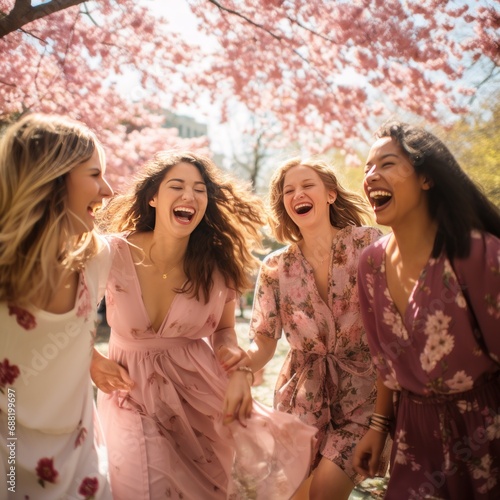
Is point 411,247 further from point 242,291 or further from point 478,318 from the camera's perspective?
point 242,291

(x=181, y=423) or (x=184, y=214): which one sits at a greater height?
(x=184, y=214)

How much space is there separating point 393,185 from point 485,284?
0.56 meters

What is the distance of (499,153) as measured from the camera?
6363 millimetres

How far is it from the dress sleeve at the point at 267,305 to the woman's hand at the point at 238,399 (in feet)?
2.08

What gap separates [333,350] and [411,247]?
1087 mm

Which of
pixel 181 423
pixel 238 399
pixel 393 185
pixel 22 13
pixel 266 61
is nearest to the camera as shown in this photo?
pixel 393 185

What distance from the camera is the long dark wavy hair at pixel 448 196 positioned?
2109 millimetres

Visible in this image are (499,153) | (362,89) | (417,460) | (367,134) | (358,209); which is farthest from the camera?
(367,134)

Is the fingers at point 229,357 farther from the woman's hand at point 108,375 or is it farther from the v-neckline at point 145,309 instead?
the woman's hand at point 108,375

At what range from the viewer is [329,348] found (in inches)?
125

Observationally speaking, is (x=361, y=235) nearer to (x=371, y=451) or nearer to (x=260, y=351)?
(x=260, y=351)

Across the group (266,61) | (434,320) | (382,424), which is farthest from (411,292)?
(266,61)

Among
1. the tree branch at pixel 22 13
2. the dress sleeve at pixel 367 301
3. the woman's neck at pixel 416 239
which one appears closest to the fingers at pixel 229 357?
the dress sleeve at pixel 367 301

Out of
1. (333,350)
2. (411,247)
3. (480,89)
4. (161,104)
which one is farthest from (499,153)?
(161,104)
